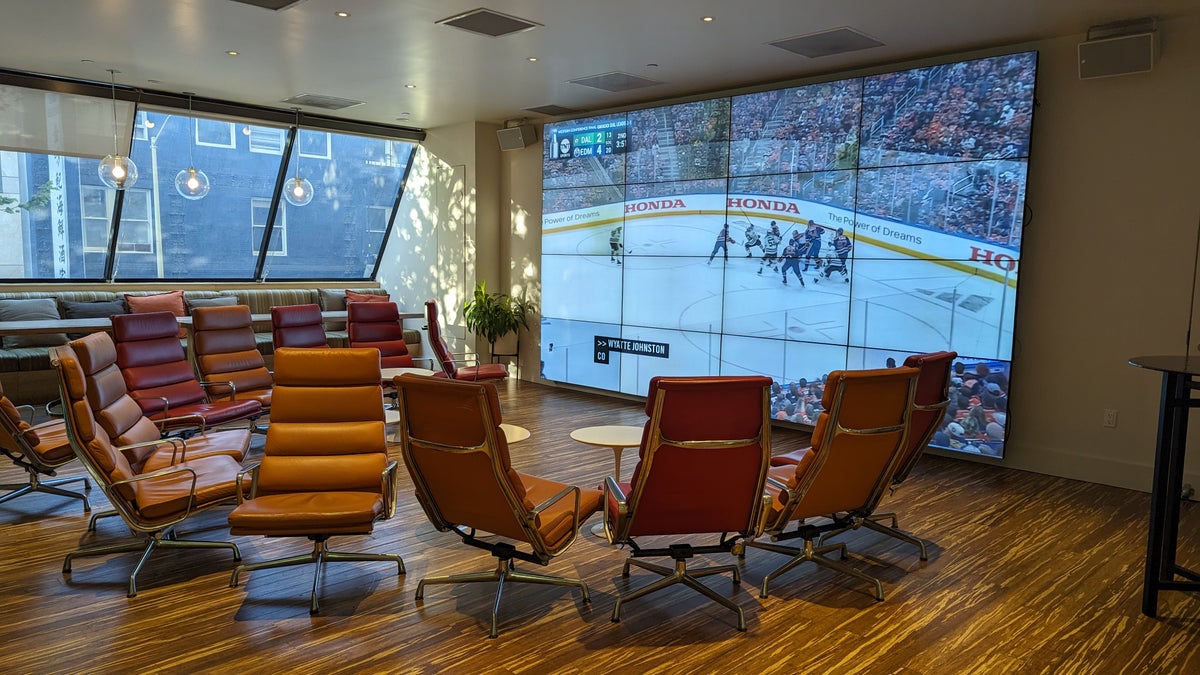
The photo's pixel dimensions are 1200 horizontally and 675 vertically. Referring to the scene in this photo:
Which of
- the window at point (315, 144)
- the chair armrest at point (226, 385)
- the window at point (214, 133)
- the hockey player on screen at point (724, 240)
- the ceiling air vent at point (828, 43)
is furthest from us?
the window at point (315, 144)

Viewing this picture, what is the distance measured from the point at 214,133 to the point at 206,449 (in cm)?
633

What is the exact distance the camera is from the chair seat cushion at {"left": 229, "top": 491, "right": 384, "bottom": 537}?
3.47 meters

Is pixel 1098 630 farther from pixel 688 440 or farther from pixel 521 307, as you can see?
pixel 521 307

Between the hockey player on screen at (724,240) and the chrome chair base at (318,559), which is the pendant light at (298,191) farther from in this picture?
the chrome chair base at (318,559)

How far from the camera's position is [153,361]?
567 cm

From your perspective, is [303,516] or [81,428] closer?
[303,516]

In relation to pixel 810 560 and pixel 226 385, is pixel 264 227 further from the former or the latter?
pixel 810 560

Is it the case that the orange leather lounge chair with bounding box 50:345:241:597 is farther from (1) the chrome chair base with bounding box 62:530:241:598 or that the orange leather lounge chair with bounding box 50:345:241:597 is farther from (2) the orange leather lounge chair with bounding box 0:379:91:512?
(2) the orange leather lounge chair with bounding box 0:379:91:512

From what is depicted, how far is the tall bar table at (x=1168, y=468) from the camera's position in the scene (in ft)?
11.0

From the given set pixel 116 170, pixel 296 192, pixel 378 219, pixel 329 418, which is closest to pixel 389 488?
pixel 329 418

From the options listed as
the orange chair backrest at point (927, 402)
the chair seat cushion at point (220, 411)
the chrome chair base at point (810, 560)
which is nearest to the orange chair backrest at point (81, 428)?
the chair seat cushion at point (220, 411)

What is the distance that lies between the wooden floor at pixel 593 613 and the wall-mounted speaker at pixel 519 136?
19.0 feet

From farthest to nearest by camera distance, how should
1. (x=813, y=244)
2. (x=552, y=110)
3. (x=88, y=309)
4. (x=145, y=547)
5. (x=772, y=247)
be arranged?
(x=552, y=110)
(x=88, y=309)
(x=772, y=247)
(x=813, y=244)
(x=145, y=547)

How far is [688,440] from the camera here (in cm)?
320
